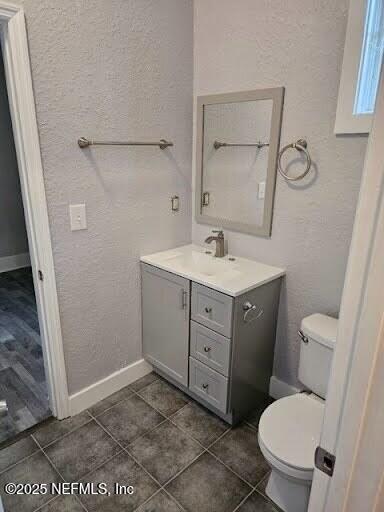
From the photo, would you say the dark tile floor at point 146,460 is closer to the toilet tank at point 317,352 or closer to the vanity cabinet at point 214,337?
the vanity cabinet at point 214,337

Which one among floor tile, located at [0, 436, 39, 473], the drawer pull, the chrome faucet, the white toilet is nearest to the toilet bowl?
the white toilet

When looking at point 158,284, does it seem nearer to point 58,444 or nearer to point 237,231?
point 237,231

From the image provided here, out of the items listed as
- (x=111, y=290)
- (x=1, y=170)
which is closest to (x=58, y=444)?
(x=111, y=290)

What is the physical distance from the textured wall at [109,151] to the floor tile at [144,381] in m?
0.16

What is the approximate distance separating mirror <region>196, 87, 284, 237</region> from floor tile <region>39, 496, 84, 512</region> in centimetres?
164

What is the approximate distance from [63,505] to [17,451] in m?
0.44

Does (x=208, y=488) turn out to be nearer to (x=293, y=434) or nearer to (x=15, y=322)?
(x=293, y=434)

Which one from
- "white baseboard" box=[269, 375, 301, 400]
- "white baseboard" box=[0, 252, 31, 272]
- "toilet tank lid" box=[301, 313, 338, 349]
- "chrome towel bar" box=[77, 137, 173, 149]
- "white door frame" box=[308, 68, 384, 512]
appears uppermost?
"chrome towel bar" box=[77, 137, 173, 149]

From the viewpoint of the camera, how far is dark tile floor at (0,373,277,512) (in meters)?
1.53

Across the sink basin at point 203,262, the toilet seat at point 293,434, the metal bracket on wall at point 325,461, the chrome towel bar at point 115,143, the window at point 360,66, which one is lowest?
the toilet seat at point 293,434

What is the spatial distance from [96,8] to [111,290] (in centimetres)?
148

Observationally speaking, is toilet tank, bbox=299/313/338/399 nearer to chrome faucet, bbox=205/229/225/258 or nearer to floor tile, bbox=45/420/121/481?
chrome faucet, bbox=205/229/225/258

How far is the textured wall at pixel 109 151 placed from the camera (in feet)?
5.31

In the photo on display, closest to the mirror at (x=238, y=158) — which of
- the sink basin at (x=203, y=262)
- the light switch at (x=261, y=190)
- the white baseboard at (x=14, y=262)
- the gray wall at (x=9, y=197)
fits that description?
the light switch at (x=261, y=190)
